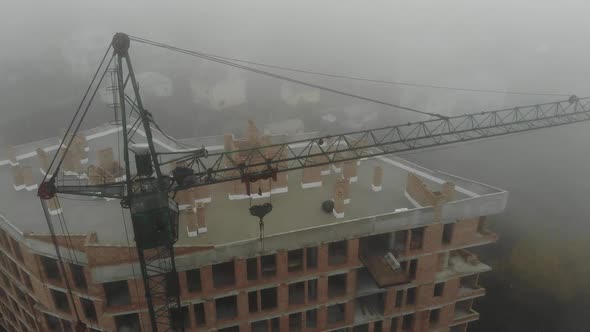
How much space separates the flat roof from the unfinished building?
0.40 ft

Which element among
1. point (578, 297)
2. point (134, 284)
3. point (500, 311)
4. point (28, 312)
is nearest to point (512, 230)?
point (578, 297)

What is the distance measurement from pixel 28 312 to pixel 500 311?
165ft

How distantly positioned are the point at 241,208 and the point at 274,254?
482 cm

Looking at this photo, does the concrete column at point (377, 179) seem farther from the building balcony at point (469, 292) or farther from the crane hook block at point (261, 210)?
the building balcony at point (469, 292)

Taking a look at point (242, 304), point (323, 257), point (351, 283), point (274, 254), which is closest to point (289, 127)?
point (351, 283)

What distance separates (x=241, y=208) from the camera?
30.6 m

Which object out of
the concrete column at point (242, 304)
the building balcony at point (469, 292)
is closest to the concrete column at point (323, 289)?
the concrete column at point (242, 304)

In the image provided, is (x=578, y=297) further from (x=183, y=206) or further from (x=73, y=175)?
(x=73, y=175)

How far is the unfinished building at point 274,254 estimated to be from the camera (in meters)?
25.4

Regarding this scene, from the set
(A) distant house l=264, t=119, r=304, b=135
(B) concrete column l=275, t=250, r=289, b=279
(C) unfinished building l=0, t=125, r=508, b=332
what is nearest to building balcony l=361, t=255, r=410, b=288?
(C) unfinished building l=0, t=125, r=508, b=332

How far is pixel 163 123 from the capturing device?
98.7 metres

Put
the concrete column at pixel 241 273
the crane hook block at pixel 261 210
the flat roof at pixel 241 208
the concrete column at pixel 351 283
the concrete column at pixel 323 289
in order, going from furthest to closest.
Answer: the concrete column at pixel 351 283 → the concrete column at pixel 323 289 → the flat roof at pixel 241 208 → the concrete column at pixel 241 273 → the crane hook block at pixel 261 210

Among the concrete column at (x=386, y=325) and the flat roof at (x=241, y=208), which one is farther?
the concrete column at (x=386, y=325)

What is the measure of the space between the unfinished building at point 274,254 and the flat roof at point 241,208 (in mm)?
123
